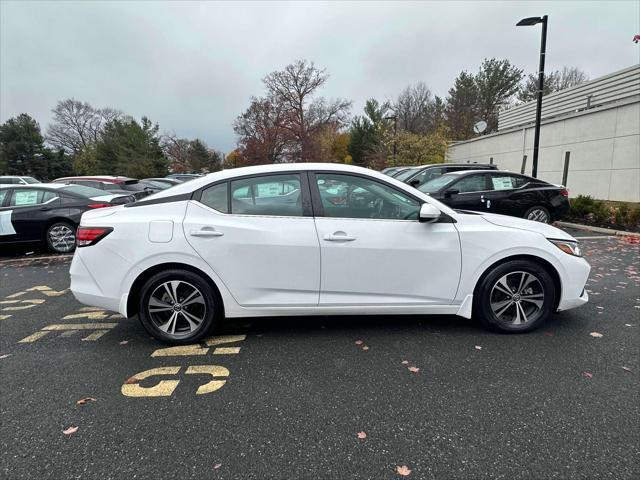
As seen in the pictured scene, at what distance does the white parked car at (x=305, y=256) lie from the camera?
10.2ft

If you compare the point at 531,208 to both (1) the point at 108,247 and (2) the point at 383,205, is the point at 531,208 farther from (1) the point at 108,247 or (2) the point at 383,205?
(1) the point at 108,247

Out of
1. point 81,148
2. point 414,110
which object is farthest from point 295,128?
point 81,148

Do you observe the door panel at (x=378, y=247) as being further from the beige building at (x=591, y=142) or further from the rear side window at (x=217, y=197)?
the beige building at (x=591, y=142)

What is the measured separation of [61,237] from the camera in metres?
7.30

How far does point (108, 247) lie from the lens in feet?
10.2

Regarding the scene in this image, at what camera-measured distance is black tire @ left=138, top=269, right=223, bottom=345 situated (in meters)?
3.15

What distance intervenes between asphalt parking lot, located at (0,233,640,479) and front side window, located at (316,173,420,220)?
3.77ft

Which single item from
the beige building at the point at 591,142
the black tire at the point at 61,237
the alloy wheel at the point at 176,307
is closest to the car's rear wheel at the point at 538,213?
the beige building at the point at 591,142

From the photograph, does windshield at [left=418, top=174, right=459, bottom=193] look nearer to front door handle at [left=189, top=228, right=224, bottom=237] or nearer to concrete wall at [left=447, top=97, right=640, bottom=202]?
front door handle at [left=189, top=228, right=224, bottom=237]

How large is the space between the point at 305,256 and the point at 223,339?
3.73 ft

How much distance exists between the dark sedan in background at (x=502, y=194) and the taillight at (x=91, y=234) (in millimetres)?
6952

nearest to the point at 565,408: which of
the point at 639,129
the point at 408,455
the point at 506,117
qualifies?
the point at 408,455

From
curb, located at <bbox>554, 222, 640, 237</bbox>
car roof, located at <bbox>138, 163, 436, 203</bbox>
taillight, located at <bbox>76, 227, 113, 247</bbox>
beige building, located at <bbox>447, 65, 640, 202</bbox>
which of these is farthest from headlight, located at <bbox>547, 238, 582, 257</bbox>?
beige building, located at <bbox>447, 65, 640, 202</bbox>

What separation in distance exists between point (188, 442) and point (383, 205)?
91.1 inches
